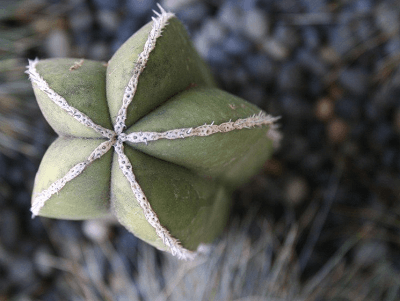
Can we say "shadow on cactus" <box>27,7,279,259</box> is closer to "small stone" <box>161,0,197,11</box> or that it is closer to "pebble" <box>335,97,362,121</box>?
"small stone" <box>161,0,197,11</box>

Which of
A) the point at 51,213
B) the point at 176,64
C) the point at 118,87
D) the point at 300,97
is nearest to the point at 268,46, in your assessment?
the point at 300,97

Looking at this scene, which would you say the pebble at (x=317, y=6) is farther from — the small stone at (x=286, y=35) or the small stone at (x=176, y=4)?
the small stone at (x=176, y=4)

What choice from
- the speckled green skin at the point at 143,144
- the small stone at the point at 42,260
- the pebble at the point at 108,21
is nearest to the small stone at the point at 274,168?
the speckled green skin at the point at 143,144

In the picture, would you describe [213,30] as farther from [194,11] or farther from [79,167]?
[79,167]

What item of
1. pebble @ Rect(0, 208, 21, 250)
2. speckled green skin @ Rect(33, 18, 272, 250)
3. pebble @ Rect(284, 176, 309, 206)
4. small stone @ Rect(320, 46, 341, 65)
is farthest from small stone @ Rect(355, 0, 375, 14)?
pebble @ Rect(0, 208, 21, 250)

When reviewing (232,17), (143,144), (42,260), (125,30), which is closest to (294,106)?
(232,17)

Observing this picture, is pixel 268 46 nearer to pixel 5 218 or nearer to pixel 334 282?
pixel 334 282
